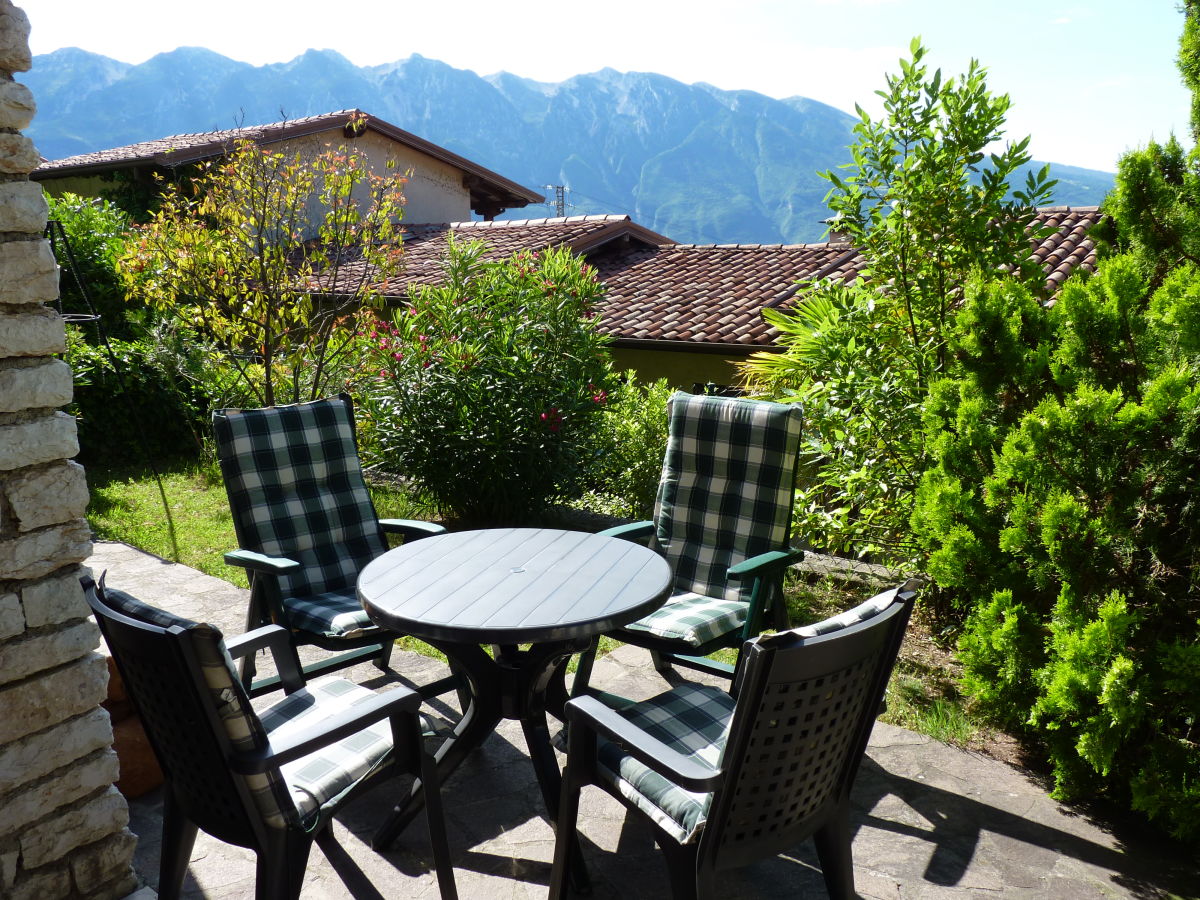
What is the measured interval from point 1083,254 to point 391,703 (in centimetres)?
1143

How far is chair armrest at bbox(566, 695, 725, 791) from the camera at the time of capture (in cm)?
191

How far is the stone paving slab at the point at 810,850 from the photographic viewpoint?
8.30ft

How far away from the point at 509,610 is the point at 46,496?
128 cm

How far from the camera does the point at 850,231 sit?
4.71m

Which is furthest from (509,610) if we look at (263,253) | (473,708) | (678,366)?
(678,366)

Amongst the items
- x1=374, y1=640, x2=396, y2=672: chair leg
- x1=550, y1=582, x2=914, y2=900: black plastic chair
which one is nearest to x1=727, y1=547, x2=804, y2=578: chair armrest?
x1=550, y1=582, x2=914, y2=900: black plastic chair

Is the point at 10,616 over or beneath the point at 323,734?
over

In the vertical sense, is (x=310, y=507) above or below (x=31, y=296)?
below

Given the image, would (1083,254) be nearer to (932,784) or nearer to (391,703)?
(932,784)

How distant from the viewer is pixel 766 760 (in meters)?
1.95

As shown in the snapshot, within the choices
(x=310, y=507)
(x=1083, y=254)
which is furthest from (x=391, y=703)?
(x=1083, y=254)

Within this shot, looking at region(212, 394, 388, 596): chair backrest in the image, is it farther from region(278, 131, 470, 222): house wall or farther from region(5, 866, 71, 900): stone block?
region(278, 131, 470, 222): house wall

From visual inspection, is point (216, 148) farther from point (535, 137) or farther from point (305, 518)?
point (535, 137)

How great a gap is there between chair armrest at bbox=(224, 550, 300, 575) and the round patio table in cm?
36
